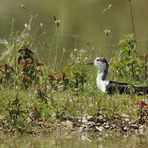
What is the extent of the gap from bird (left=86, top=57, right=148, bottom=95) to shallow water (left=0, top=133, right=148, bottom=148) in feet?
6.58

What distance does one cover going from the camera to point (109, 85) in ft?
43.2

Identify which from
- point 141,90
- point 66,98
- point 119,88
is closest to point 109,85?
point 119,88

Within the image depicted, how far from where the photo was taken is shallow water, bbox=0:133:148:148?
9609 mm

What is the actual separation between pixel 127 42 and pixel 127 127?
11.3 ft

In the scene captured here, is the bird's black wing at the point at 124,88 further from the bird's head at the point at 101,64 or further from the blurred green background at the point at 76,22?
the blurred green background at the point at 76,22

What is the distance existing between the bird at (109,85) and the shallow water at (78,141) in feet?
6.58

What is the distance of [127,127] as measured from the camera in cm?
1059

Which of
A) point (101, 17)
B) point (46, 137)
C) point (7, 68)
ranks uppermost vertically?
point (101, 17)

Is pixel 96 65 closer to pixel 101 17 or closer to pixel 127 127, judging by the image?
pixel 127 127

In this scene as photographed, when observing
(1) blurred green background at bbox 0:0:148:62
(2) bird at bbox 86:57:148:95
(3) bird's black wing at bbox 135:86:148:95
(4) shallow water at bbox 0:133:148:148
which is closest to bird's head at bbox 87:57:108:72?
(2) bird at bbox 86:57:148:95

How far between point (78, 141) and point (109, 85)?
3.38 meters

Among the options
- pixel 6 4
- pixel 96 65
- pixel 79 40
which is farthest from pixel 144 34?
pixel 96 65

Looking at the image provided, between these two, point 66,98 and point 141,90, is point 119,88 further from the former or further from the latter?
point 66,98

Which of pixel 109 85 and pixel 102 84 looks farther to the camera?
pixel 102 84
